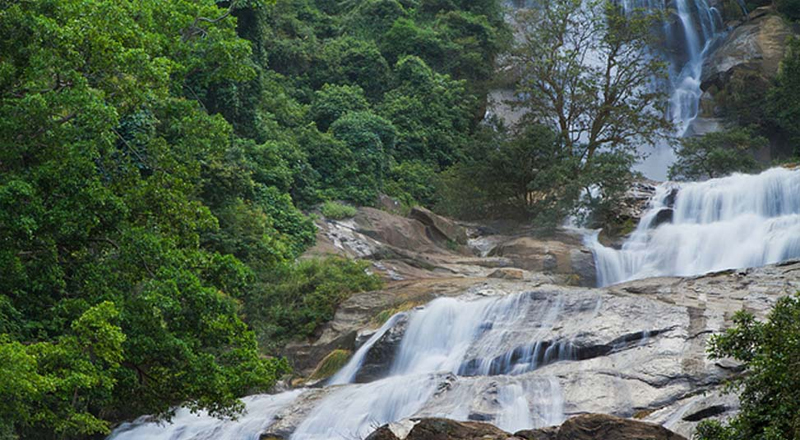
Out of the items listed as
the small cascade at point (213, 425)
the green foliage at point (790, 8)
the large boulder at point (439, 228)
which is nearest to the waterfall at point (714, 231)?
the large boulder at point (439, 228)

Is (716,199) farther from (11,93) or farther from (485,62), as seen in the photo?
(11,93)

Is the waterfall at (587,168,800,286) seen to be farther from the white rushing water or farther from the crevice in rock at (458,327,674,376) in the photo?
the crevice in rock at (458,327,674,376)

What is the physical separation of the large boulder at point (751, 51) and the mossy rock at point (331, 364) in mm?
26957

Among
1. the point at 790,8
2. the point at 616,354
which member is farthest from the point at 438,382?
the point at 790,8

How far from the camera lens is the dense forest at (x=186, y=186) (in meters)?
16.2

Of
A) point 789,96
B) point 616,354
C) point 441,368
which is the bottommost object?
point 441,368

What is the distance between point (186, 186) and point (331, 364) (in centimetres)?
572

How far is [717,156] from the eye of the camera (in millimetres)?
33781

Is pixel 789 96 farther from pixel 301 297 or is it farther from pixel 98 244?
pixel 98 244

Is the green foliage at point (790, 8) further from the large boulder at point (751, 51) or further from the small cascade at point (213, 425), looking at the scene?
the small cascade at point (213, 425)

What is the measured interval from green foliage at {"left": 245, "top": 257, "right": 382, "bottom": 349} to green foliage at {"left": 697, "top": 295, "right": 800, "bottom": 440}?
45.2ft

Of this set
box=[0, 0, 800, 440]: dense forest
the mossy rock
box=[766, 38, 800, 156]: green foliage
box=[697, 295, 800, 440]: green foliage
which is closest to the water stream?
the mossy rock

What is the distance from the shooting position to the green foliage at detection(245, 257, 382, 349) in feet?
80.4

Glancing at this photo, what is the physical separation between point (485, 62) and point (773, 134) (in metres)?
13.3
